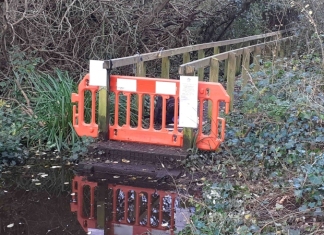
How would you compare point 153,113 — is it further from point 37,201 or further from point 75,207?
point 37,201

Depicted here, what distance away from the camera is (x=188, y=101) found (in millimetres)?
6172

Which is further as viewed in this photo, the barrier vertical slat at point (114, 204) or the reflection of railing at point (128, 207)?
the barrier vertical slat at point (114, 204)

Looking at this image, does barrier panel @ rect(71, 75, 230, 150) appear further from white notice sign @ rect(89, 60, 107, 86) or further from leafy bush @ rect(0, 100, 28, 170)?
leafy bush @ rect(0, 100, 28, 170)

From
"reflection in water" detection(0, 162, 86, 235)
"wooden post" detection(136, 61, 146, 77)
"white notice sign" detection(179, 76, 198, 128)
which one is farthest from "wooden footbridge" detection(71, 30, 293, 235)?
"wooden post" detection(136, 61, 146, 77)

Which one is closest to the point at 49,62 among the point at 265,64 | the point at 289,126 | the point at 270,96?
the point at 265,64

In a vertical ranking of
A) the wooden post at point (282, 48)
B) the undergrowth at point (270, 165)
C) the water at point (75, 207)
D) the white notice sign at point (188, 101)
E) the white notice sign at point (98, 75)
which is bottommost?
the water at point (75, 207)

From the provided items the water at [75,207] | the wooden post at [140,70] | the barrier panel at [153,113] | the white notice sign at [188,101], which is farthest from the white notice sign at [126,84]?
the wooden post at [140,70]

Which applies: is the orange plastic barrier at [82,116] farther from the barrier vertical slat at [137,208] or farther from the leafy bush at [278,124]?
the leafy bush at [278,124]

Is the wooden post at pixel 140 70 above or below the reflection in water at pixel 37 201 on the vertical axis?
above

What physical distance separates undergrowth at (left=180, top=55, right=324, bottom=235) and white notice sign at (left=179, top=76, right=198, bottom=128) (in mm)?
449

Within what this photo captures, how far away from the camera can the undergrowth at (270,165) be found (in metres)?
4.17

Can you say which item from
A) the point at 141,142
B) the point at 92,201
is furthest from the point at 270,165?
the point at 92,201

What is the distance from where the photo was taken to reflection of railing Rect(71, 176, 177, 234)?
4773mm

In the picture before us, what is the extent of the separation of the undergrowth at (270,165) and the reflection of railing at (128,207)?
0.42 metres
